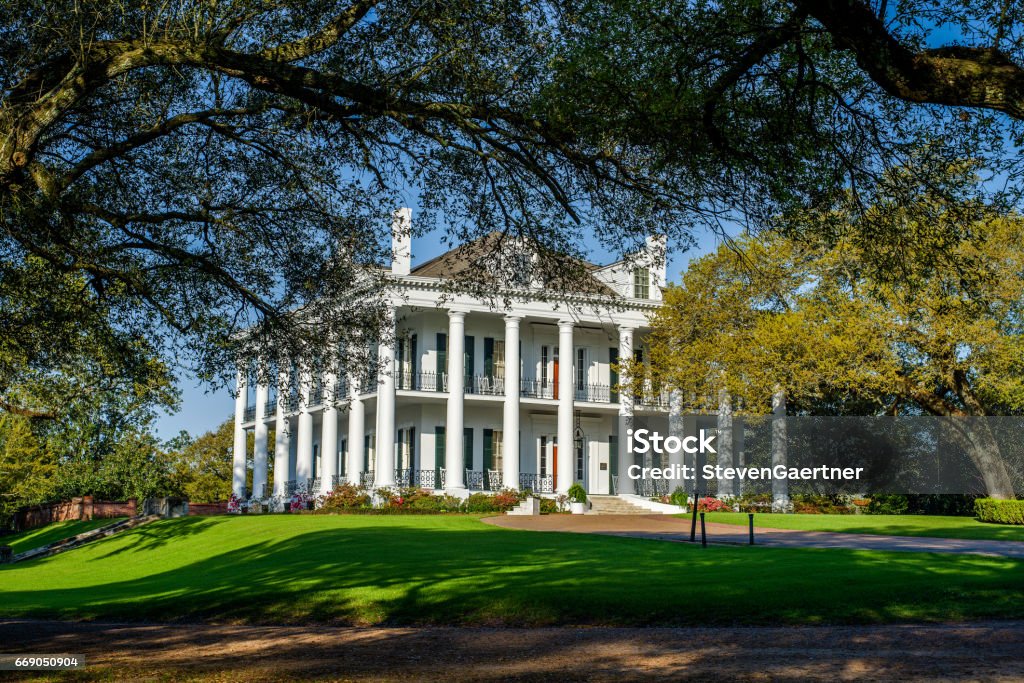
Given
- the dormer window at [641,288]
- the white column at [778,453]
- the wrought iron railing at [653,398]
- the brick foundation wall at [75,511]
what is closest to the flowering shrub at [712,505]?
the white column at [778,453]

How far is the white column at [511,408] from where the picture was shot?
42.2m

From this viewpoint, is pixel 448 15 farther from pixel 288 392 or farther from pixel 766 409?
pixel 766 409

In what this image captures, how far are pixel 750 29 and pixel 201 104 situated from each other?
796cm

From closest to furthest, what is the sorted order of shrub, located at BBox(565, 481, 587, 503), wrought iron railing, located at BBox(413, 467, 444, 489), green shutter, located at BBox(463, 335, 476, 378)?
shrub, located at BBox(565, 481, 587, 503)
wrought iron railing, located at BBox(413, 467, 444, 489)
green shutter, located at BBox(463, 335, 476, 378)

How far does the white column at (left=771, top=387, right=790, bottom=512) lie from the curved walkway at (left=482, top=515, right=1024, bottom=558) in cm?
673

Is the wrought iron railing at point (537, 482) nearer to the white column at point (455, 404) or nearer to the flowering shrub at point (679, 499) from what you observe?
the white column at point (455, 404)

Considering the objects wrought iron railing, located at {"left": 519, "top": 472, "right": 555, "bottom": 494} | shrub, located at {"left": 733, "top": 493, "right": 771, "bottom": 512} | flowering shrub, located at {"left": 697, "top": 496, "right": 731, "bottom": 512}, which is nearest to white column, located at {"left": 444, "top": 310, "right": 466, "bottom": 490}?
wrought iron railing, located at {"left": 519, "top": 472, "right": 555, "bottom": 494}

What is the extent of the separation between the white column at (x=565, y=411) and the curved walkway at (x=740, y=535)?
5.70 m

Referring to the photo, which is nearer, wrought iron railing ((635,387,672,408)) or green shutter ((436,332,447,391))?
wrought iron railing ((635,387,672,408))

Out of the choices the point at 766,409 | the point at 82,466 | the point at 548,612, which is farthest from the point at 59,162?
the point at 82,466

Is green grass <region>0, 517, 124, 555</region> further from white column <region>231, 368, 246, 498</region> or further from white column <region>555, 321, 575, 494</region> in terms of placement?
white column <region>555, 321, 575, 494</region>

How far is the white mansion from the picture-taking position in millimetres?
41938

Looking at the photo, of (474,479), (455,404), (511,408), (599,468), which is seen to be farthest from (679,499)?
(455,404)

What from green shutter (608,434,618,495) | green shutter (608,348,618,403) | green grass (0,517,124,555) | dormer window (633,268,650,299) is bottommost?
green grass (0,517,124,555)
